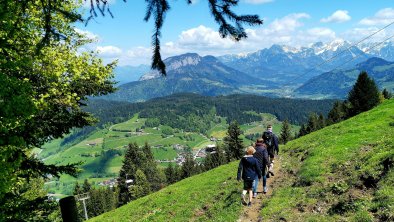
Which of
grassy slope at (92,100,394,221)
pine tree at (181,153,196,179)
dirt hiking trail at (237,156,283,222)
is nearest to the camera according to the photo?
grassy slope at (92,100,394,221)

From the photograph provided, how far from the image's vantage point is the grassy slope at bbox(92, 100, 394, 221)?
53.6ft

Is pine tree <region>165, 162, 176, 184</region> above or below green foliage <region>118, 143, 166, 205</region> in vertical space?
below

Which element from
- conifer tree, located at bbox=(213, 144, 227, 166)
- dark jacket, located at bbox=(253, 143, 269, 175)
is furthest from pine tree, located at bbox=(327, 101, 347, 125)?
dark jacket, located at bbox=(253, 143, 269, 175)

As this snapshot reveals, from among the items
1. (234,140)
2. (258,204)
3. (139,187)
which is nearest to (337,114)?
(234,140)

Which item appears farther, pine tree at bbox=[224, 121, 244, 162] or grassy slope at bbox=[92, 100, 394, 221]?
pine tree at bbox=[224, 121, 244, 162]

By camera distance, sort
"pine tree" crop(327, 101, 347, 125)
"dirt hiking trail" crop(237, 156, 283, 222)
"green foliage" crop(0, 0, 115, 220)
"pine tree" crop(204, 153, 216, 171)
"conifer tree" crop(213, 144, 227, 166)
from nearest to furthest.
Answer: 1. "green foliage" crop(0, 0, 115, 220)
2. "dirt hiking trail" crop(237, 156, 283, 222)
3. "pine tree" crop(327, 101, 347, 125)
4. "conifer tree" crop(213, 144, 227, 166)
5. "pine tree" crop(204, 153, 216, 171)

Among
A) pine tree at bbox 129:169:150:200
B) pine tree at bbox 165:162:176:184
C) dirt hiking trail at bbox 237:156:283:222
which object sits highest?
dirt hiking trail at bbox 237:156:283:222

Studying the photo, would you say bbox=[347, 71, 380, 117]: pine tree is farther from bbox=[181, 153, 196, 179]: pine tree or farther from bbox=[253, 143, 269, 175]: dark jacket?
bbox=[253, 143, 269, 175]: dark jacket

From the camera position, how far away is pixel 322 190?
19.6 metres

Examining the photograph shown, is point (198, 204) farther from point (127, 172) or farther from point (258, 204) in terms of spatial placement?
point (127, 172)

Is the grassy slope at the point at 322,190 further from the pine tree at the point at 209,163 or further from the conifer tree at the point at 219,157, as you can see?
the pine tree at the point at 209,163

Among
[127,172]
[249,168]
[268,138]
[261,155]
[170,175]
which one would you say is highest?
[268,138]

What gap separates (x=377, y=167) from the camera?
1891 cm

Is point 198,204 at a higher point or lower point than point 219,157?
higher
